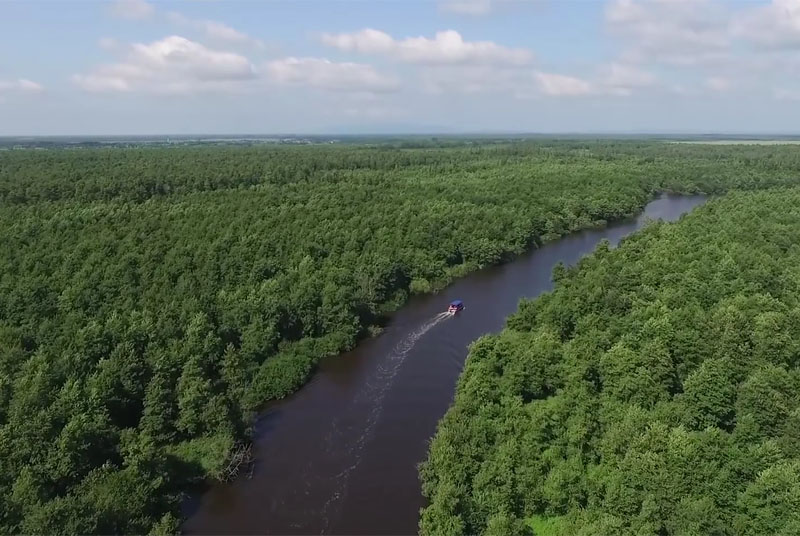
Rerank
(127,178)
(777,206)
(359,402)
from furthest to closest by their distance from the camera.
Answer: (127,178) < (777,206) < (359,402)

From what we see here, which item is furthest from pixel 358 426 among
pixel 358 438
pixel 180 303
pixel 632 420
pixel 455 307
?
pixel 455 307

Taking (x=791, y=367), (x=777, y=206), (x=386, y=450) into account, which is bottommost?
(x=386, y=450)

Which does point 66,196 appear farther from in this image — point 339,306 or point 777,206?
point 777,206

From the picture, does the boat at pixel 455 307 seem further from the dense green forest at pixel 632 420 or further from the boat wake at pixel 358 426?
the dense green forest at pixel 632 420

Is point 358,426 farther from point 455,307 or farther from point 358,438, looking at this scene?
point 455,307

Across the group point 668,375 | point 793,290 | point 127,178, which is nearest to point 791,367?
point 668,375

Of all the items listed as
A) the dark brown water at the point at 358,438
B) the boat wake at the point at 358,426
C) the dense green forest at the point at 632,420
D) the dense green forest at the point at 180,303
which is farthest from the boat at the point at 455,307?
the dense green forest at the point at 632,420
